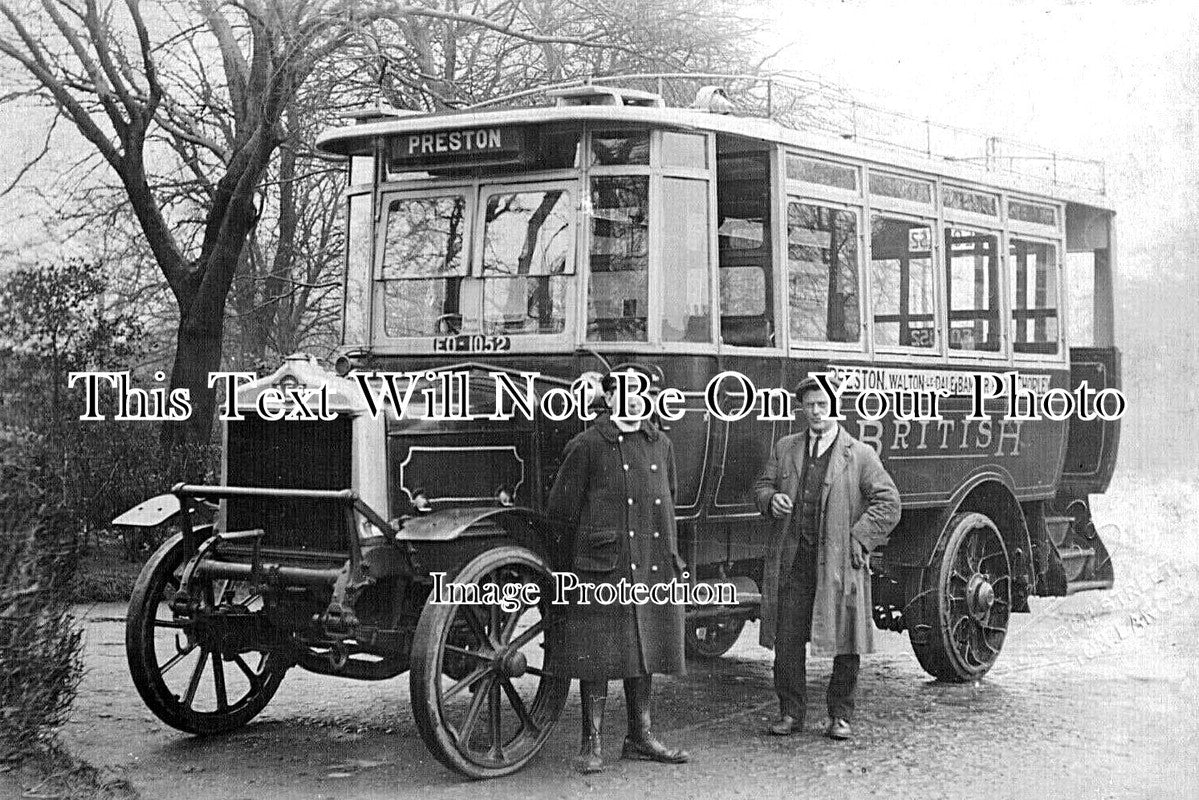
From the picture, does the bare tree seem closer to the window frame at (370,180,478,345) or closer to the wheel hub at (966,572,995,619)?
the window frame at (370,180,478,345)

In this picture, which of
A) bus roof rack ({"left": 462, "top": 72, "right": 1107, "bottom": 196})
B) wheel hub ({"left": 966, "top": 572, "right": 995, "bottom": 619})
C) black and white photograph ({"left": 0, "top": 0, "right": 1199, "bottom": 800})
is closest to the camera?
black and white photograph ({"left": 0, "top": 0, "right": 1199, "bottom": 800})

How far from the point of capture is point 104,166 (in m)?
8.36

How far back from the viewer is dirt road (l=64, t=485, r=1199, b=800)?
567 centimetres

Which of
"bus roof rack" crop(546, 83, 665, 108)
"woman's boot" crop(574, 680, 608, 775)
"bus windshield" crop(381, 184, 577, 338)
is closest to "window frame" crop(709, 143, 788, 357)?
"bus roof rack" crop(546, 83, 665, 108)

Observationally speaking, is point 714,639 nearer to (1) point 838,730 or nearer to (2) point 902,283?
(1) point 838,730

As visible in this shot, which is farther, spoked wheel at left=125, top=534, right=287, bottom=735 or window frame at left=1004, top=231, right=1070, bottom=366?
window frame at left=1004, top=231, right=1070, bottom=366

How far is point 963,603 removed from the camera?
770 centimetres

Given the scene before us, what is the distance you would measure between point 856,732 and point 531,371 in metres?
2.26

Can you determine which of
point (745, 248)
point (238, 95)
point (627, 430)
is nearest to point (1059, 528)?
point (745, 248)

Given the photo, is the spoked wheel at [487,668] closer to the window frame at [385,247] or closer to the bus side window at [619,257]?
the bus side window at [619,257]

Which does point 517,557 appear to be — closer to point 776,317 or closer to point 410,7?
point 776,317

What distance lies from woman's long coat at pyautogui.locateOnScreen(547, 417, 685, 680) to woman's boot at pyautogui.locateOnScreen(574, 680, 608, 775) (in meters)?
0.08

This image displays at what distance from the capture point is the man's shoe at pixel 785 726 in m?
6.49

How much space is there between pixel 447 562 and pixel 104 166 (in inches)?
157
